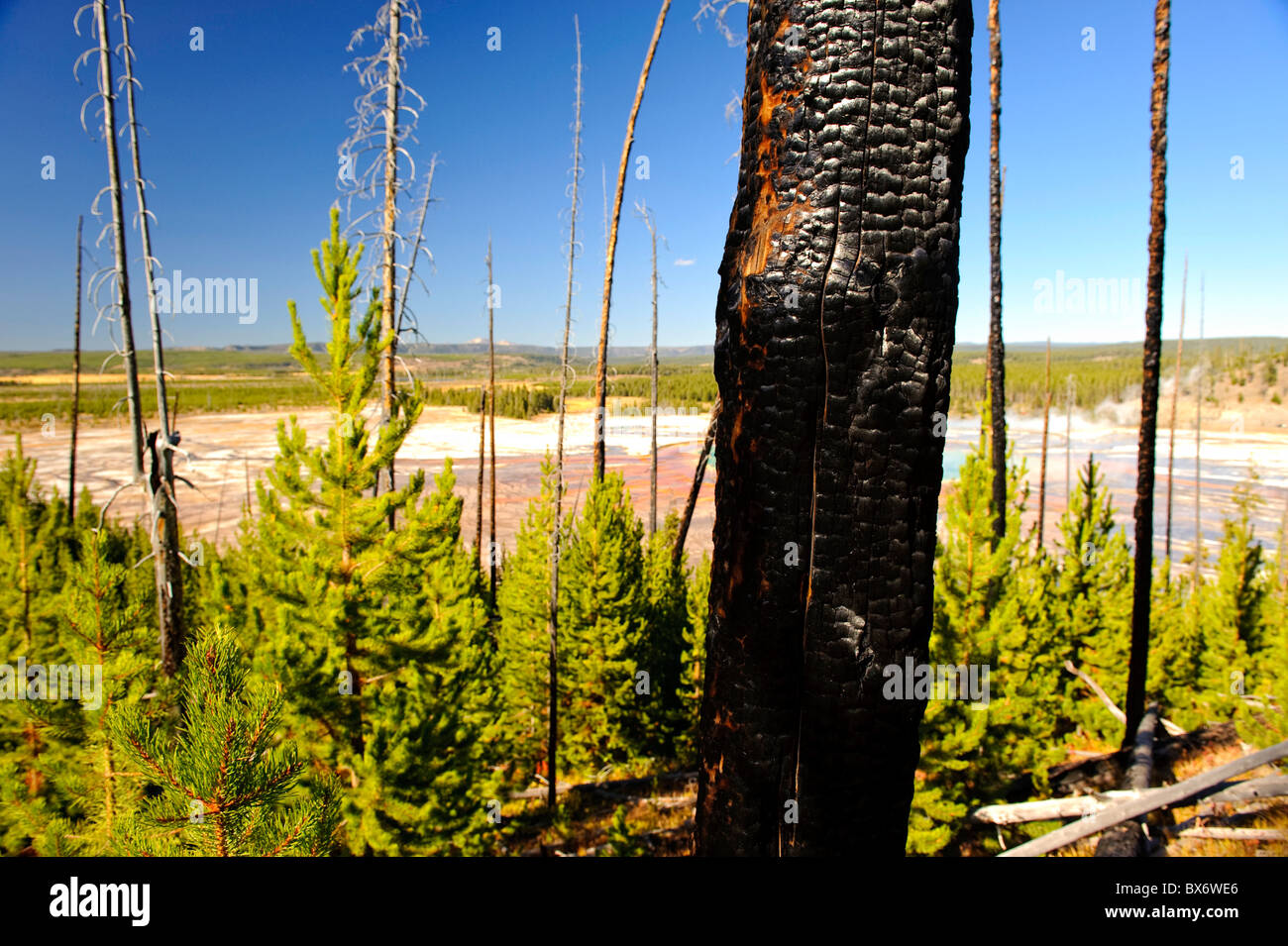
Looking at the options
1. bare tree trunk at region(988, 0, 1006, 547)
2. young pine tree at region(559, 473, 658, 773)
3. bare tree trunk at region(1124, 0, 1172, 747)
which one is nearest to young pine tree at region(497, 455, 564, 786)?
young pine tree at region(559, 473, 658, 773)

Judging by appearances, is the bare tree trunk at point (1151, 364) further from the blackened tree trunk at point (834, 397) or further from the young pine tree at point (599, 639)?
the young pine tree at point (599, 639)

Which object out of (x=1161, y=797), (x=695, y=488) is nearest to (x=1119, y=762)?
(x=1161, y=797)

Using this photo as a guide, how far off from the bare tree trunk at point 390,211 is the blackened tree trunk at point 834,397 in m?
8.14

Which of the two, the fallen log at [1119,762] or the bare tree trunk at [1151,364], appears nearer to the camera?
the bare tree trunk at [1151,364]

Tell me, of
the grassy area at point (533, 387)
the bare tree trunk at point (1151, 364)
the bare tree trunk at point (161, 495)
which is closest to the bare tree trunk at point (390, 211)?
the bare tree trunk at point (161, 495)

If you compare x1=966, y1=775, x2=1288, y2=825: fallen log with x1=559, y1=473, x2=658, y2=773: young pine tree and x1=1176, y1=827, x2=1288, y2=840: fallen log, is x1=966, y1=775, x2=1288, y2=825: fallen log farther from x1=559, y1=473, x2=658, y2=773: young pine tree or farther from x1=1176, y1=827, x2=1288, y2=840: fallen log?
x1=559, y1=473, x2=658, y2=773: young pine tree

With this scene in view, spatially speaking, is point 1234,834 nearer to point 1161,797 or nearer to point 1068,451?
point 1161,797

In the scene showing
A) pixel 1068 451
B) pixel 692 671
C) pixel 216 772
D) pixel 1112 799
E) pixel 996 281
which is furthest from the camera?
pixel 1068 451

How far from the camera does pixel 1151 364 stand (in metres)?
8.30

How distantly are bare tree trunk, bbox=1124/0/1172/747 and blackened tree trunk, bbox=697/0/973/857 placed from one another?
8.79m

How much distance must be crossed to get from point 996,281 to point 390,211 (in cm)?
1047

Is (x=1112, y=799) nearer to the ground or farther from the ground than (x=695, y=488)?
nearer to the ground

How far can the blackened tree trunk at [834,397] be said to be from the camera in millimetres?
1244
